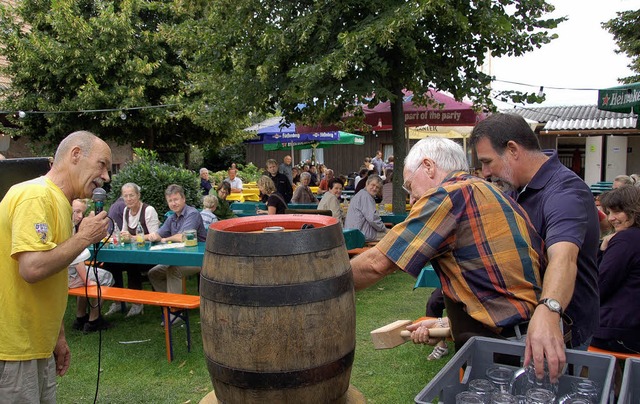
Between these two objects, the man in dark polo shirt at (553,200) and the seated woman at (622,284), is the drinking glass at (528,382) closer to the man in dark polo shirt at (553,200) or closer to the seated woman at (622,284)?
the man in dark polo shirt at (553,200)

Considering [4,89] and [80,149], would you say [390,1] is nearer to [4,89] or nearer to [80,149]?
[80,149]

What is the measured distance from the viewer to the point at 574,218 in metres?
2.02

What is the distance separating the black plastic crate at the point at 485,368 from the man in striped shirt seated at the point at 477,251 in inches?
7.2

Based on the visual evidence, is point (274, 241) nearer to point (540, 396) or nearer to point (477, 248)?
point (477, 248)

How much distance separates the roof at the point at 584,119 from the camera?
15.7 metres

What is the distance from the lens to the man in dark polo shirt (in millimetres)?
1984

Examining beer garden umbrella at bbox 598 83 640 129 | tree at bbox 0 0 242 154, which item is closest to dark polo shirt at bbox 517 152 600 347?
beer garden umbrella at bbox 598 83 640 129

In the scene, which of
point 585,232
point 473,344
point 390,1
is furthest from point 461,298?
point 390,1

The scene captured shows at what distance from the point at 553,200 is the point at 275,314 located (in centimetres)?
Result: 121

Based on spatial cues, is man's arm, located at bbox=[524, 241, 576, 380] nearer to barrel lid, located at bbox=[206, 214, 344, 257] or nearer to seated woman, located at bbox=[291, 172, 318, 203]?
barrel lid, located at bbox=[206, 214, 344, 257]

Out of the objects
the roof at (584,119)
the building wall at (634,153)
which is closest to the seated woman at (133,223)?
the roof at (584,119)

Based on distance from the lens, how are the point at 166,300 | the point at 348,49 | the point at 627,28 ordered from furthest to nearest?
the point at 627,28 → the point at 348,49 → the point at 166,300

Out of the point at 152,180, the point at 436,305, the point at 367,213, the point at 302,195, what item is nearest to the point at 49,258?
the point at 436,305

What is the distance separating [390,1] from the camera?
732 centimetres
